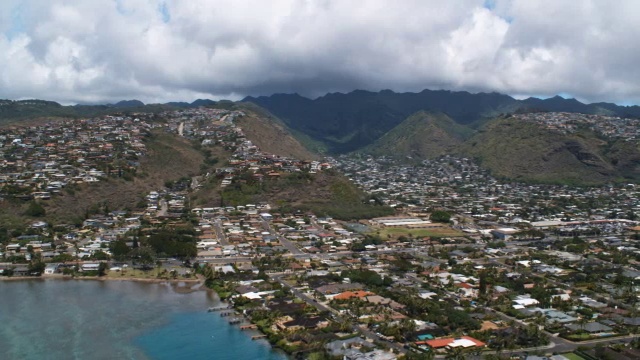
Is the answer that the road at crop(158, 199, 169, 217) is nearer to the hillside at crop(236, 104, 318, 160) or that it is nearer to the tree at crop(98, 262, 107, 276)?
the tree at crop(98, 262, 107, 276)

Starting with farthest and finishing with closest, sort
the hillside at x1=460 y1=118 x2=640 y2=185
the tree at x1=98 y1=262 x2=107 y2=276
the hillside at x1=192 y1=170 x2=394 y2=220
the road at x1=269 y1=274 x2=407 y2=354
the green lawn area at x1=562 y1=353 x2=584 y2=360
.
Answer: the hillside at x1=460 y1=118 x2=640 y2=185
the hillside at x1=192 y1=170 x2=394 y2=220
the tree at x1=98 y1=262 x2=107 y2=276
the road at x1=269 y1=274 x2=407 y2=354
the green lawn area at x1=562 y1=353 x2=584 y2=360

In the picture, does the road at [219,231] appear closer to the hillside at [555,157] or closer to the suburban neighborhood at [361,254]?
the suburban neighborhood at [361,254]

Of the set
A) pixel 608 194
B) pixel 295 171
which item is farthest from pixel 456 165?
pixel 295 171

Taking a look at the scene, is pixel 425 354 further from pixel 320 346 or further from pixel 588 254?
pixel 588 254

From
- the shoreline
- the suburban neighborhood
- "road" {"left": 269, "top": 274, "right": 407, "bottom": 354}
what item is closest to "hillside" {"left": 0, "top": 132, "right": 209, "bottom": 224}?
the suburban neighborhood

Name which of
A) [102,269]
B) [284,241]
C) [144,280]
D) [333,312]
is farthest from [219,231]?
[333,312]

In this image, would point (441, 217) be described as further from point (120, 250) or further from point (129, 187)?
point (129, 187)
